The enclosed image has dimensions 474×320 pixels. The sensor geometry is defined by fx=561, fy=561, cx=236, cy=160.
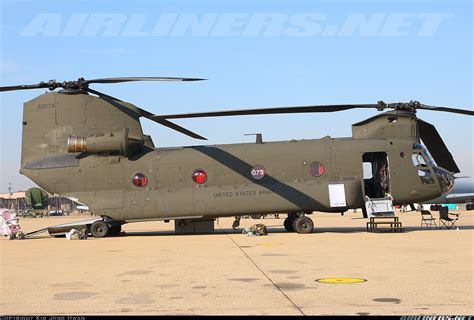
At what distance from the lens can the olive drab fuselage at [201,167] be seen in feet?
75.8

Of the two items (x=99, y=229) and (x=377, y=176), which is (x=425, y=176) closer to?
(x=377, y=176)

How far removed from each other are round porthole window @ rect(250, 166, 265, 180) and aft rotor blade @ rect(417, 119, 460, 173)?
7.25m

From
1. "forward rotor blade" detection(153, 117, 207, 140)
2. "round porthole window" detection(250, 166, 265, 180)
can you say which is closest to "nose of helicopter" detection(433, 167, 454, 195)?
"round porthole window" detection(250, 166, 265, 180)

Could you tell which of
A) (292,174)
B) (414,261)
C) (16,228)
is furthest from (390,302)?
(16,228)

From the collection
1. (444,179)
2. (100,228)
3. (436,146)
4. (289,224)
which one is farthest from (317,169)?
(100,228)

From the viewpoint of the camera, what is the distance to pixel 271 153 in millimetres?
23547

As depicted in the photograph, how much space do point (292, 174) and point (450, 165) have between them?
7.33 metres

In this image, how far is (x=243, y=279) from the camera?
10.4 metres

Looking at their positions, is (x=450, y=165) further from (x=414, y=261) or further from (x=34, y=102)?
(x=34, y=102)

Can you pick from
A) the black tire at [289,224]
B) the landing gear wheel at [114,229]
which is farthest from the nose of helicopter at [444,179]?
the landing gear wheel at [114,229]

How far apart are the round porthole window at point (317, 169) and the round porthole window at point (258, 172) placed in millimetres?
2036

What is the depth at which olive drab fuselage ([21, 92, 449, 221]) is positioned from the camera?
75.8 ft

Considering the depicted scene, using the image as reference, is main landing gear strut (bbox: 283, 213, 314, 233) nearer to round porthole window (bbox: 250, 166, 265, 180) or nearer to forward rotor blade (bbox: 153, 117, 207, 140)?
round porthole window (bbox: 250, 166, 265, 180)

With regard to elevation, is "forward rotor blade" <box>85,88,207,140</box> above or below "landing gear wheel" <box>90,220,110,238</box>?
above
